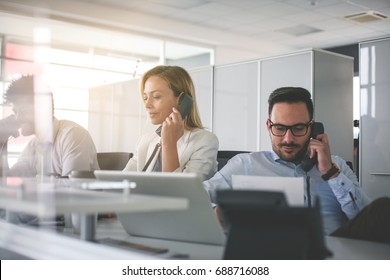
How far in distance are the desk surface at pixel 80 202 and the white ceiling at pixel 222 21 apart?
17.4ft

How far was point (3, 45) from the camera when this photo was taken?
6.84 ft

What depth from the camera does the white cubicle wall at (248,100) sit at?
4441mm

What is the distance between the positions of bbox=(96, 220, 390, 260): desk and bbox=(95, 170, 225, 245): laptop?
0.02 m

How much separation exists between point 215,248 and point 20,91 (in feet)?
4.26

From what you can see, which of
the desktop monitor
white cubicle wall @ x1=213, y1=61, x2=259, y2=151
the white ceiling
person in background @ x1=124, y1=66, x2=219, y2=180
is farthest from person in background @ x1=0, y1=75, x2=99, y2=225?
the white ceiling

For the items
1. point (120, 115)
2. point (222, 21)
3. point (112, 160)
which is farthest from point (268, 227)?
point (222, 21)

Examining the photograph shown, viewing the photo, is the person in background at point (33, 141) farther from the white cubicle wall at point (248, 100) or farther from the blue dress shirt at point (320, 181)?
the white cubicle wall at point (248, 100)

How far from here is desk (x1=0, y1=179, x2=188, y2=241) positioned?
877 millimetres

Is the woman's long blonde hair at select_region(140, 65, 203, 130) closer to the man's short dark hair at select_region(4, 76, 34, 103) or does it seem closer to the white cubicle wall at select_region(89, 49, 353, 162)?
the man's short dark hair at select_region(4, 76, 34, 103)

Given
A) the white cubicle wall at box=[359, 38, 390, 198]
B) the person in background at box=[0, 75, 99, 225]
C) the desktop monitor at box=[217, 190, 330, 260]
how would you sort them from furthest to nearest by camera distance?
the white cubicle wall at box=[359, 38, 390, 198]
the person in background at box=[0, 75, 99, 225]
the desktop monitor at box=[217, 190, 330, 260]

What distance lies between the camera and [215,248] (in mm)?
1093

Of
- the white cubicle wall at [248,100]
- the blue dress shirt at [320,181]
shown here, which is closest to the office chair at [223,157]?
the blue dress shirt at [320,181]

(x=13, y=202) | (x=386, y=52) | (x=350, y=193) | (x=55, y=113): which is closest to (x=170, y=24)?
(x=386, y=52)

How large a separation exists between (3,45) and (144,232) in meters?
1.24
